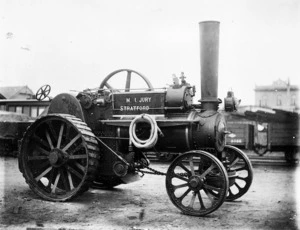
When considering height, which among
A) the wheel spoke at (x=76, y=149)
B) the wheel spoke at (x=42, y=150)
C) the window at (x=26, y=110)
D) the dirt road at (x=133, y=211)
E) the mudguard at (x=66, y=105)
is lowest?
the dirt road at (x=133, y=211)

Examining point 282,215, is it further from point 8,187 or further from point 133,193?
point 8,187

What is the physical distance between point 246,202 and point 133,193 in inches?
87.6

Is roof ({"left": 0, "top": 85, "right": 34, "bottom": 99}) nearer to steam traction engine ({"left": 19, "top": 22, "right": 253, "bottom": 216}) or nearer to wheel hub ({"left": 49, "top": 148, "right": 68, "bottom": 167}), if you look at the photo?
steam traction engine ({"left": 19, "top": 22, "right": 253, "bottom": 216})

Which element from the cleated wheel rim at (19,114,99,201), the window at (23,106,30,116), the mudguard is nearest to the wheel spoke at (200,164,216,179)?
the cleated wheel rim at (19,114,99,201)

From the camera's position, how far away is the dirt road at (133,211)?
17.7 feet

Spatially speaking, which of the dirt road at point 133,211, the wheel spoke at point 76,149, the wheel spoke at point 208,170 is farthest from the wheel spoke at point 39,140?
the wheel spoke at point 208,170

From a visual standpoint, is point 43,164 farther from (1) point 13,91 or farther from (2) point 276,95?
(2) point 276,95

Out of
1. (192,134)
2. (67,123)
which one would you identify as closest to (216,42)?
(192,134)

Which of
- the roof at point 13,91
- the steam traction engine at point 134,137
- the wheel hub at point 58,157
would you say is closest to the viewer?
the steam traction engine at point 134,137

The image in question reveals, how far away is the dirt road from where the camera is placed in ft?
17.7

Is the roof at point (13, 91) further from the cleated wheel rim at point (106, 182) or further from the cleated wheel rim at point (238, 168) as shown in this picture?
the cleated wheel rim at point (238, 168)

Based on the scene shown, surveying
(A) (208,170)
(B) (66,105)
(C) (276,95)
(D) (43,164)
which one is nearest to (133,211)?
(A) (208,170)

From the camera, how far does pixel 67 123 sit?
6676 mm

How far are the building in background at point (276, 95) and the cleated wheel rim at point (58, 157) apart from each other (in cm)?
6262
